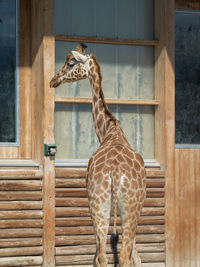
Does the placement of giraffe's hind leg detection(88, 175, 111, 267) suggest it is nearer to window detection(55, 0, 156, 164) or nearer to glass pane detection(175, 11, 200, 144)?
window detection(55, 0, 156, 164)

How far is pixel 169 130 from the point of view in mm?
8453

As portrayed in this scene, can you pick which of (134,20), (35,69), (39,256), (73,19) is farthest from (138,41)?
(39,256)

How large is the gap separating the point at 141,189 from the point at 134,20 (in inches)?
145

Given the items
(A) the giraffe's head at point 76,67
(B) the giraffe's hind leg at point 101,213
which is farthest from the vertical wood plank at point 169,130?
(B) the giraffe's hind leg at point 101,213

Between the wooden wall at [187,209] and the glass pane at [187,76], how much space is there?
37 cm

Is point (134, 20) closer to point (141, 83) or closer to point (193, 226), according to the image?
Answer: point (141, 83)

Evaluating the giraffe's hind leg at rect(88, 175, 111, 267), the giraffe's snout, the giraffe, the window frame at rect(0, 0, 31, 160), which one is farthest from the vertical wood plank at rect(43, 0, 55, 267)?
the giraffe's hind leg at rect(88, 175, 111, 267)

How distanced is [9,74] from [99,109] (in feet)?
8.24

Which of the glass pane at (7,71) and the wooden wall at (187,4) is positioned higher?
the wooden wall at (187,4)

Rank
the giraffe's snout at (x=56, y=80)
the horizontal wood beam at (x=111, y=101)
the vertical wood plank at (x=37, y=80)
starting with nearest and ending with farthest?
the giraffe's snout at (x=56, y=80), the vertical wood plank at (x=37, y=80), the horizontal wood beam at (x=111, y=101)

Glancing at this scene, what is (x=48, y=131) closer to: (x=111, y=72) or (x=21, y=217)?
(x=21, y=217)

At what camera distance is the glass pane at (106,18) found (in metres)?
8.31

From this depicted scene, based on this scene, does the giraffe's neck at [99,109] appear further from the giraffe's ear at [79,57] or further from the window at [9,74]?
the window at [9,74]

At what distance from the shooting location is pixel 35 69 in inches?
329
